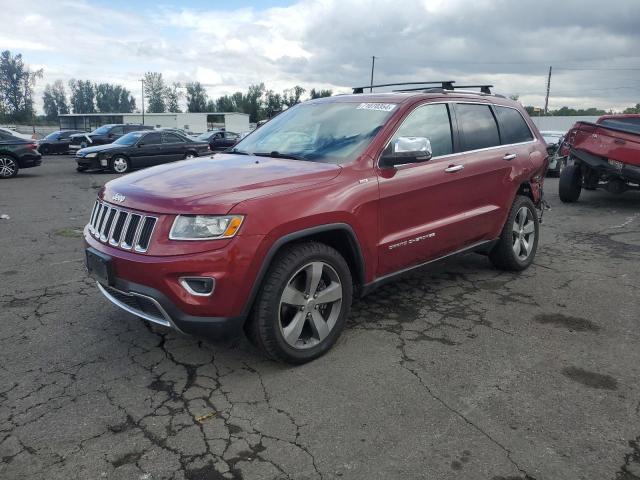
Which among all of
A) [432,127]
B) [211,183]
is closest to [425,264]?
[432,127]

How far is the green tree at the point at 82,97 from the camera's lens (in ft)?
422

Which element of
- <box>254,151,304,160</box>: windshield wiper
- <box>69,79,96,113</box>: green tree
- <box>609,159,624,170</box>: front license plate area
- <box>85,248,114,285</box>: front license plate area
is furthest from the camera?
<box>69,79,96,113</box>: green tree

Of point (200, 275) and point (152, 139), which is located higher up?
point (152, 139)

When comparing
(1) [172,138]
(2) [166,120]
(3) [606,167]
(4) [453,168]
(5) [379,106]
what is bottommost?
(3) [606,167]

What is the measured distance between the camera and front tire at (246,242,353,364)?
3205 mm

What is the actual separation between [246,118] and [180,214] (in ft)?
219

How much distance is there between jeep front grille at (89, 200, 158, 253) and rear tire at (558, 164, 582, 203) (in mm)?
9508

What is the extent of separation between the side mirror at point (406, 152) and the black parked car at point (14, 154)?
48.9 ft

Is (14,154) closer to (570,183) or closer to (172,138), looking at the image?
(172,138)

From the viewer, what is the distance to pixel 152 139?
58.9 feet

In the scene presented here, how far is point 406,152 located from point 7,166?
15.3 meters

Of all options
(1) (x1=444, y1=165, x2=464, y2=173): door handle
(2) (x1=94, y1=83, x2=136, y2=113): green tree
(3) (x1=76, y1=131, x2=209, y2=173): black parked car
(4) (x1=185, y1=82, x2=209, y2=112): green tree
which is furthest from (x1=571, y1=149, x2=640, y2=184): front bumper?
(2) (x1=94, y1=83, x2=136, y2=113): green tree

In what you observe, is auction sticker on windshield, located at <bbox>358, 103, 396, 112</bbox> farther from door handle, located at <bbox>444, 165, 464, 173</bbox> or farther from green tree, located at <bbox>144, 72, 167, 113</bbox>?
green tree, located at <bbox>144, 72, 167, 113</bbox>

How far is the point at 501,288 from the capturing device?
512 cm
